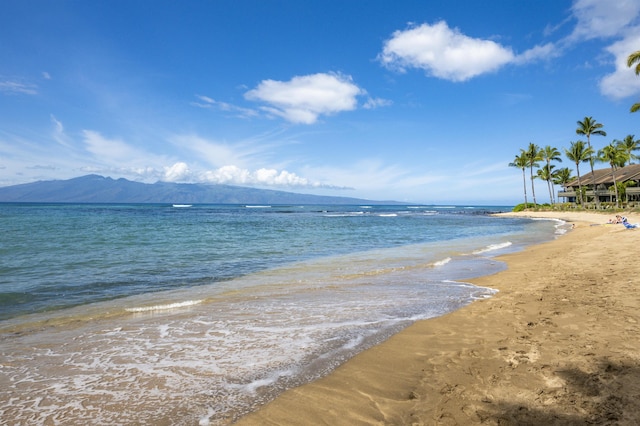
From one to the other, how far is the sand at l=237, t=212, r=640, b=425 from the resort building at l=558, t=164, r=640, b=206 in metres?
66.2

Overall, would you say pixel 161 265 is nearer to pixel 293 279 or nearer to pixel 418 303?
pixel 293 279

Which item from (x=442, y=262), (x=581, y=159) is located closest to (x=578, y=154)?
(x=581, y=159)

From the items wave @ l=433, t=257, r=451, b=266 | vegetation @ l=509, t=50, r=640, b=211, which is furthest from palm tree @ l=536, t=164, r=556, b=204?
wave @ l=433, t=257, r=451, b=266

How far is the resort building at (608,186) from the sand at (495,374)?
217 ft

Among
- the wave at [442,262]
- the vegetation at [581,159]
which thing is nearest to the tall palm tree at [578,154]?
the vegetation at [581,159]

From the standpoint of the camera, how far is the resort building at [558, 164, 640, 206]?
61812 mm

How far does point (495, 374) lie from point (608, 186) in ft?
286

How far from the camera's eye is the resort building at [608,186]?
6181 centimetres

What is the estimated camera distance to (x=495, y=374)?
4.46 metres

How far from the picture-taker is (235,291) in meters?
10.1

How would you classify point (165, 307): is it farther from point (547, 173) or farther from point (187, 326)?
point (547, 173)

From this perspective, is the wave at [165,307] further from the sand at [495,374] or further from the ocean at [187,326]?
the sand at [495,374]

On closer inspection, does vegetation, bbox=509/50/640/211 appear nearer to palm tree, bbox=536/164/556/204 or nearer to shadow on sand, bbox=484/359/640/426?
palm tree, bbox=536/164/556/204

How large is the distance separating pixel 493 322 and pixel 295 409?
183 inches
